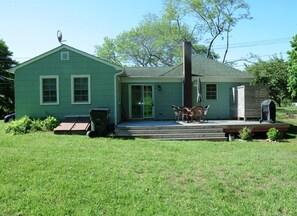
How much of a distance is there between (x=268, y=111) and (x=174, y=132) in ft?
14.0

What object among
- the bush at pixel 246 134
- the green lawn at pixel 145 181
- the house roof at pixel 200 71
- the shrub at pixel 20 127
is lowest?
the green lawn at pixel 145 181

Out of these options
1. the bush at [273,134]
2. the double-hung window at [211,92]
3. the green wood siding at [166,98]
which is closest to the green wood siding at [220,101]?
the double-hung window at [211,92]

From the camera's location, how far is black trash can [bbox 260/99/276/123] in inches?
475

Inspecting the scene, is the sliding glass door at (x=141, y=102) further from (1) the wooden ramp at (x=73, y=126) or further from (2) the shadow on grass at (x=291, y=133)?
(2) the shadow on grass at (x=291, y=133)

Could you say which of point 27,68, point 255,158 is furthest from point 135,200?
point 27,68

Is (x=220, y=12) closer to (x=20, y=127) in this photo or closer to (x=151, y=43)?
(x=151, y=43)

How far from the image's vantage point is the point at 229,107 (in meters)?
15.7

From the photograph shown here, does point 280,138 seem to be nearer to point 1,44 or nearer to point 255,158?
point 255,158

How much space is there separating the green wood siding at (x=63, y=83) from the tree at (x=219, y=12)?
2232 cm

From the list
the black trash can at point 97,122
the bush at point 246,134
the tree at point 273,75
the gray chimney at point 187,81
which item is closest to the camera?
the bush at point 246,134

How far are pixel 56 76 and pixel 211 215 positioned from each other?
35.6 feet

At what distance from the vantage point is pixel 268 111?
12.2 metres

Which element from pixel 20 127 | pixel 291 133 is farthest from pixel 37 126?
pixel 291 133

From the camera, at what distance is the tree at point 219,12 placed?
32628 millimetres
